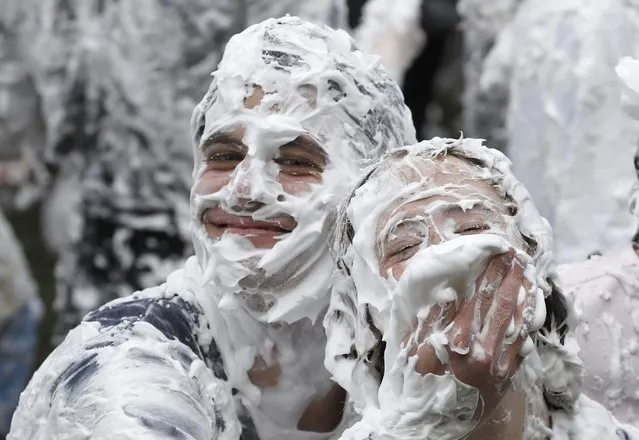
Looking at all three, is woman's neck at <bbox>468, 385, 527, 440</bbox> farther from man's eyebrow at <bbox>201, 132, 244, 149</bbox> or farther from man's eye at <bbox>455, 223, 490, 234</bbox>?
man's eyebrow at <bbox>201, 132, 244, 149</bbox>

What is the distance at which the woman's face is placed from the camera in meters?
1.72

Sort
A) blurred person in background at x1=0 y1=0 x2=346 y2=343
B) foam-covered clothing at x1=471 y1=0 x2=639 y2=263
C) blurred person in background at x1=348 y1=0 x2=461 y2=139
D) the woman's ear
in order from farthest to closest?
blurred person in background at x1=348 y1=0 x2=461 y2=139, blurred person in background at x1=0 y1=0 x2=346 y2=343, foam-covered clothing at x1=471 y1=0 x2=639 y2=263, the woman's ear

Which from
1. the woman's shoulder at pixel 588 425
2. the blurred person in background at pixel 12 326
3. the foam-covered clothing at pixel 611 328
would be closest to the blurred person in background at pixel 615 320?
the foam-covered clothing at pixel 611 328

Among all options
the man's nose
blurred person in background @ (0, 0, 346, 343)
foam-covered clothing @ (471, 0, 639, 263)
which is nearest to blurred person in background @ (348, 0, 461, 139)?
blurred person in background @ (0, 0, 346, 343)

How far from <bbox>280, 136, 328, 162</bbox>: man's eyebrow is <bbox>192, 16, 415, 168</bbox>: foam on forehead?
41mm

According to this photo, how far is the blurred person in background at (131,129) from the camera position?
3668 mm

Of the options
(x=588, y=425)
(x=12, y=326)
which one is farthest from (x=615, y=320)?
(x=12, y=326)

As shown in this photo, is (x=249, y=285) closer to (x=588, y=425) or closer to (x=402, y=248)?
(x=402, y=248)

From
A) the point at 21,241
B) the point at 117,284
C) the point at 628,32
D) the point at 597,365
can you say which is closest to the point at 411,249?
the point at 597,365

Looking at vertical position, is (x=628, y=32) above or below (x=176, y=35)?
above

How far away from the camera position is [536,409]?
1796 millimetres

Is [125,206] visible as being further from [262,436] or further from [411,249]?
[411,249]

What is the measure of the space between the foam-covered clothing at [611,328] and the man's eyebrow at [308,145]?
0.46 m

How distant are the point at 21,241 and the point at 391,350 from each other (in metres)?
3.25
